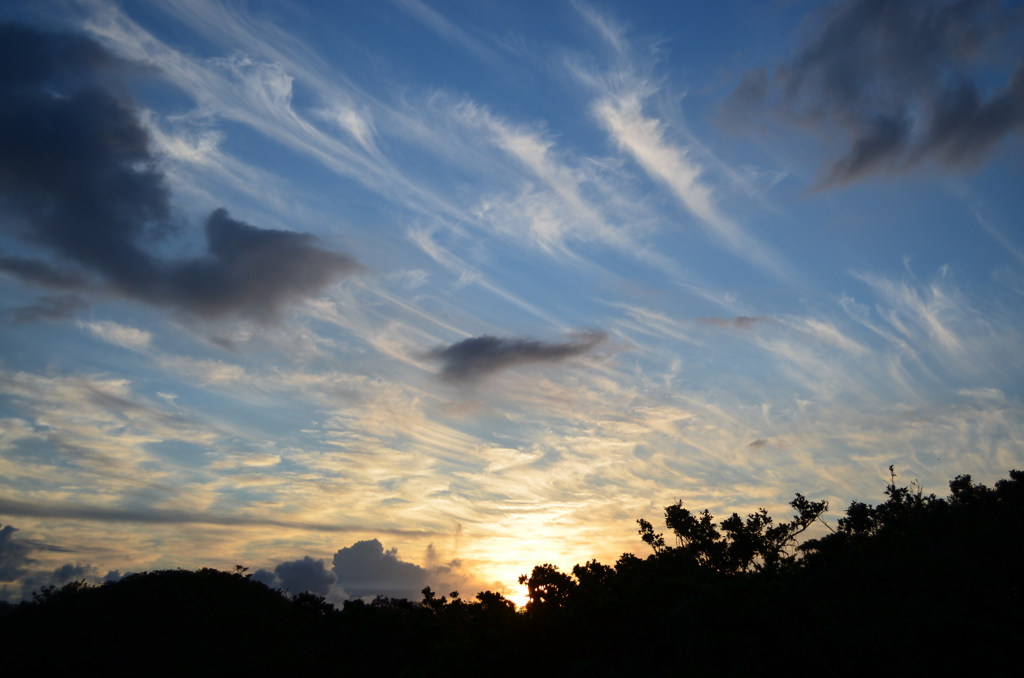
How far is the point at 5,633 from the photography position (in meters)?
49.7

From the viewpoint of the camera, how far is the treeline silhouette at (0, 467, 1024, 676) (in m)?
18.4

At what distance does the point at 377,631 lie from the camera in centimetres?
3456

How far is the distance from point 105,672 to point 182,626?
809 cm

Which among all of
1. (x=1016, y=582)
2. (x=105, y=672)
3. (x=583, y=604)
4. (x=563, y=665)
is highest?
(x=1016, y=582)

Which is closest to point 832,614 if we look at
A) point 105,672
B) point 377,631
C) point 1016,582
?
point 1016,582

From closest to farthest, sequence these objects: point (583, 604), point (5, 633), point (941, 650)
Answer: point (941, 650) → point (583, 604) → point (5, 633)

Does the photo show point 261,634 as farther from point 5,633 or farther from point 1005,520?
point 1005,520

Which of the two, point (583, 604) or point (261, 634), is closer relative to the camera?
point (583, 604)

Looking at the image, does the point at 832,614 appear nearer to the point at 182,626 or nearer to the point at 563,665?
the point at 563,665

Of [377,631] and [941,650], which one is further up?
[941,650]

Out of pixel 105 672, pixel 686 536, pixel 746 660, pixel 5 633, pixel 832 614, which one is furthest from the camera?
pixel 686 536

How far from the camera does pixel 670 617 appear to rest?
27234 mm

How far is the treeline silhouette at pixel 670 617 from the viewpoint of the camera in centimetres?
1838

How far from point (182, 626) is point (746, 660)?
50361 millimetres
